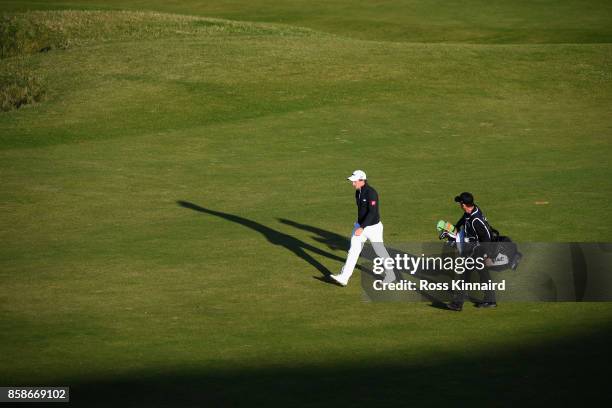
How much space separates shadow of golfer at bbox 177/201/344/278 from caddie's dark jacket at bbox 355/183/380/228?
156 cm

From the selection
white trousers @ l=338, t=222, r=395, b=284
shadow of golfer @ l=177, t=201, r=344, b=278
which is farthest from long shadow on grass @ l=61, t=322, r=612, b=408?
shadow of golfer @ l=177, t=201, r=344, b=278

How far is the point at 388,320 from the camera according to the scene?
15.4 meters

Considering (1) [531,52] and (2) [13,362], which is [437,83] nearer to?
(1) [531,52]

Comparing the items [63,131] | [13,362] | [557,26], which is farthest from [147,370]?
[557,26]

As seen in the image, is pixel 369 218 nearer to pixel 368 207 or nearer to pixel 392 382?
pixel 368 207

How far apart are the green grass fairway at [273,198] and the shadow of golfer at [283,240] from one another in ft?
0.28

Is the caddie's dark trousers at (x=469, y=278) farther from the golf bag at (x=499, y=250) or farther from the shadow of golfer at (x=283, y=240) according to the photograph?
the shadow of golfer at (x=283, y=240)

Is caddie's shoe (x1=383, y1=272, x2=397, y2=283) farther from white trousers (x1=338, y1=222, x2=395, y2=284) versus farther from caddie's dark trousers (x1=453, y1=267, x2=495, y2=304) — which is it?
caddie's dark trousers (x1=453, y1=267, x2=495, y2=304)

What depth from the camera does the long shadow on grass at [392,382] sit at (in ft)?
38.4

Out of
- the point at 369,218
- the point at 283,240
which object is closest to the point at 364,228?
the point at 369,218

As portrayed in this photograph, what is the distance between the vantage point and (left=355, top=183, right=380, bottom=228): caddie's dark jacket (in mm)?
17531

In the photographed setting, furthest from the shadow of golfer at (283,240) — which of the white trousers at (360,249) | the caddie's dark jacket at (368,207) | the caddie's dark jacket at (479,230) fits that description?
the caddie's dark jacket at (479,230)

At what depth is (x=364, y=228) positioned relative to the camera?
17578 mm

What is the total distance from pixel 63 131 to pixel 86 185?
835 cm
